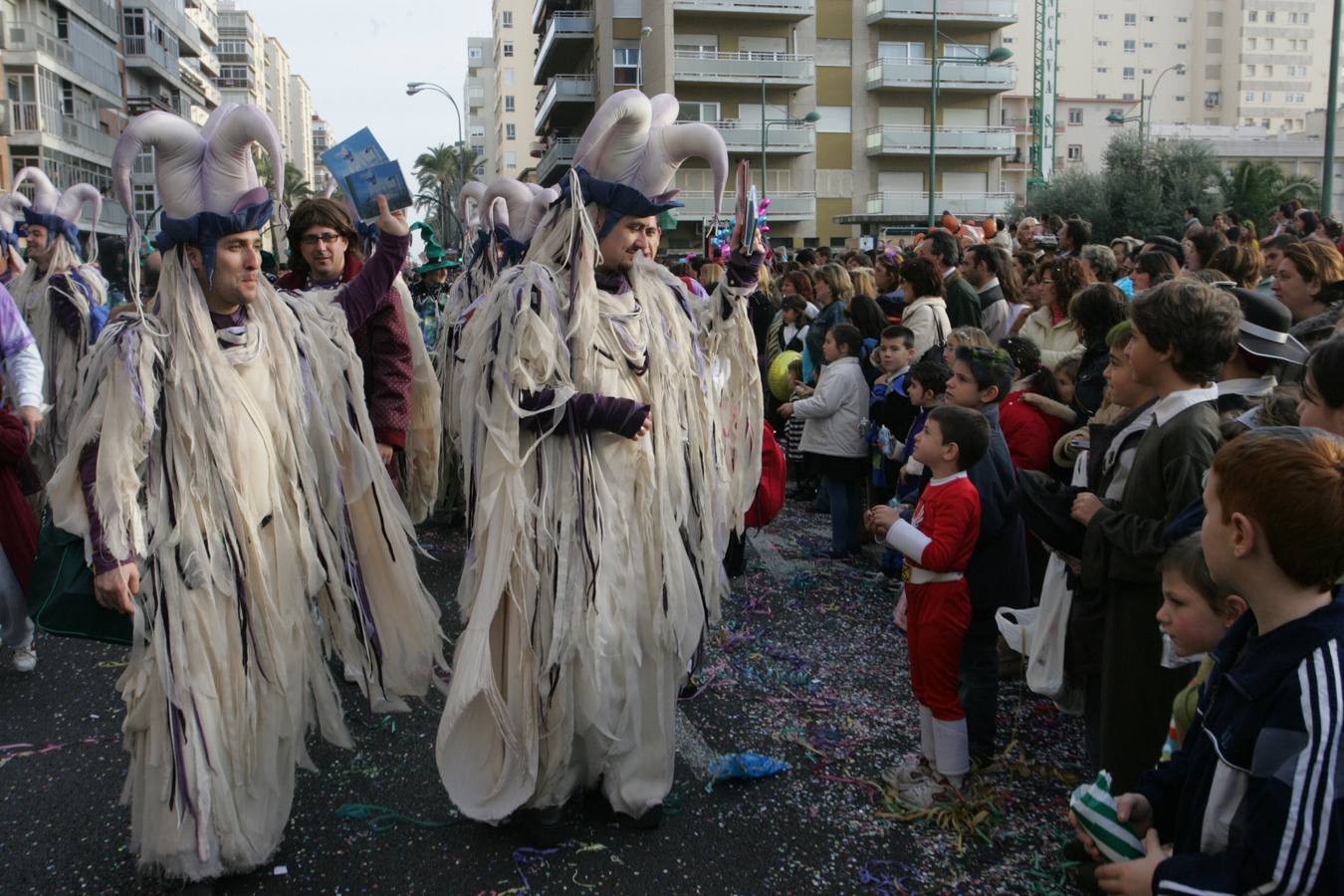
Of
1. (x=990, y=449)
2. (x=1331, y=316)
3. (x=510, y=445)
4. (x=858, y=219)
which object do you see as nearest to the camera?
(x=510, y=445)

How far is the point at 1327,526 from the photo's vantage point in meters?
1.74

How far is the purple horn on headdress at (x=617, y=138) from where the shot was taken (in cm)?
348

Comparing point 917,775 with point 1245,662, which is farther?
point 917,775

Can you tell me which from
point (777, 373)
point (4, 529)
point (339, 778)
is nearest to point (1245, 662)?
point (339, 778)

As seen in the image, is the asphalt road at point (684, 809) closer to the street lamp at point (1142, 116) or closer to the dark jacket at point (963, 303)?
the dark jacket at point (963, 303)

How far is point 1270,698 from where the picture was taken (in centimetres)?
175

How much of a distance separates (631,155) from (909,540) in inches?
63.2

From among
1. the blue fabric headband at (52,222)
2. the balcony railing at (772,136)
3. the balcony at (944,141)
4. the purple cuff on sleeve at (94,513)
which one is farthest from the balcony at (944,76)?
the purple cuff on sleeve at (94,513)

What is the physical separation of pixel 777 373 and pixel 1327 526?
6.78 m

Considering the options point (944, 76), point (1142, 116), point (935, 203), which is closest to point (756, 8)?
point (944, 76)

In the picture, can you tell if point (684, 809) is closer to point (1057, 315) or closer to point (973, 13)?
point (1057, 315)

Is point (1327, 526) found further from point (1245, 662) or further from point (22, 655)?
point (22, 655)

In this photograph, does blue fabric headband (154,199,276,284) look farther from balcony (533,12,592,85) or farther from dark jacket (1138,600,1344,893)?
balcony (533,12,592,85)

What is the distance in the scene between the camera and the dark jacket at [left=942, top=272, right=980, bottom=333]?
7.29 metres
